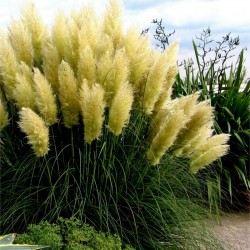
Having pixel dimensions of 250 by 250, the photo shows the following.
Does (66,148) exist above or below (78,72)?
below

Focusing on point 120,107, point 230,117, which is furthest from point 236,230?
point 120,107

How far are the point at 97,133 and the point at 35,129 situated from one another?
0.37m

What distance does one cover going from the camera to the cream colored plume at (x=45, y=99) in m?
3.11

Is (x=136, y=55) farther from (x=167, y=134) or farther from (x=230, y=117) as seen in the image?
(x=230, y=117)

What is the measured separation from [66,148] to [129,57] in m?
0.72

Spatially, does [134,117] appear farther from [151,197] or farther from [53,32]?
[53,32]

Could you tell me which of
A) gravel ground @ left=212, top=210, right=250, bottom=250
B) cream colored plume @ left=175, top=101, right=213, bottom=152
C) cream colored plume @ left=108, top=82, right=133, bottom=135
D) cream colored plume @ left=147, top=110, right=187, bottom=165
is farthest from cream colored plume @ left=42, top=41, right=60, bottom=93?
gravel ground @ left=212, top=210, right=250, bottom=250

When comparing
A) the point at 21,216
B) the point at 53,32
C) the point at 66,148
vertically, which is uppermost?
the point at 53,32

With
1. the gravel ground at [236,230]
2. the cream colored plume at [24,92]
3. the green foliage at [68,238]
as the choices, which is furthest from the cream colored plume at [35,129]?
the gravel ground at [236,230]

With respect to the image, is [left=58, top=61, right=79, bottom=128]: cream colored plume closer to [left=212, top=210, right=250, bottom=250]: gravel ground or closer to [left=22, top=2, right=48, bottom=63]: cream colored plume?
[left=22, top=2, right=48, bottom=63]: cream colored plume

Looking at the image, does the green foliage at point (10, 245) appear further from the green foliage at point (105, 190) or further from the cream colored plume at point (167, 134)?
the cream colored plume at point (167, 134)

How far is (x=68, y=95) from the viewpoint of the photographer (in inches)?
127

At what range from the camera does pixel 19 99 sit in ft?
10.8

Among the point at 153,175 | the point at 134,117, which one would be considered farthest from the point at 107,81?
the point at 153,175
